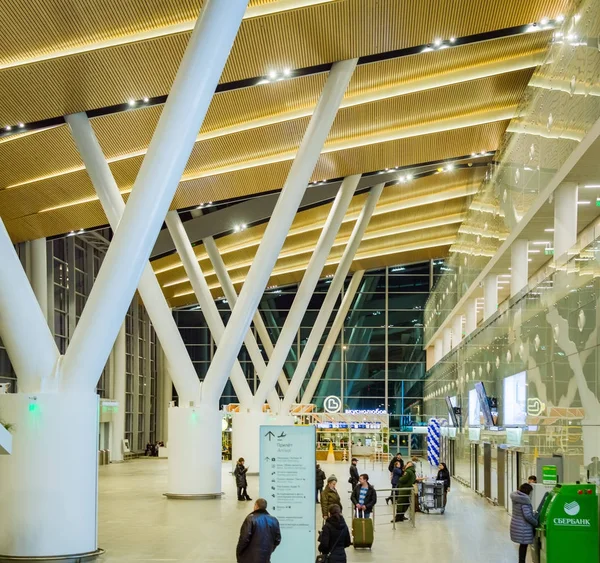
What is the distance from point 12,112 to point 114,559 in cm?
1104

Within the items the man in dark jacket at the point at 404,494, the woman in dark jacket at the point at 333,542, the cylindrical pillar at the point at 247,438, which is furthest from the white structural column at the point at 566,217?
the cylindrical pillar at the point at 247,438

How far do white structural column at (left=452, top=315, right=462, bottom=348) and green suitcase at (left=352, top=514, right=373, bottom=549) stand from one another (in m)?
28.2

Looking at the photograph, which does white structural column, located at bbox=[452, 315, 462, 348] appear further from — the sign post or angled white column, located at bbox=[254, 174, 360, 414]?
the sign post

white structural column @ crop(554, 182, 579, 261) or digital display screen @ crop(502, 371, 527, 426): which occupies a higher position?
white structural column @ crop(554, 182, 579, 261)

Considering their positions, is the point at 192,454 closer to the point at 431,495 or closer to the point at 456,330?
the point at 431,495

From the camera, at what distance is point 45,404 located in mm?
14750

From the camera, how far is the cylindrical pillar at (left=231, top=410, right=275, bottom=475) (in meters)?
38.2

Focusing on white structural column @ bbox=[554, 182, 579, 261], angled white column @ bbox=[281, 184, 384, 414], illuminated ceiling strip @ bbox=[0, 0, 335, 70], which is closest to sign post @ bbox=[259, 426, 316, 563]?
white structural column @ bbox=[554, 182, 579, 261]

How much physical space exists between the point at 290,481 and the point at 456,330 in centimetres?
3510

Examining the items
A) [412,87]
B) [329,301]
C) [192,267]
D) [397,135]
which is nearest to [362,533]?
[412,87]

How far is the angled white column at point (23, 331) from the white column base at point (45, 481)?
14.4 inches

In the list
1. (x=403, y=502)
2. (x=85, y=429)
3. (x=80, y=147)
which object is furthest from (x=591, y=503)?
(x=80, y=147)

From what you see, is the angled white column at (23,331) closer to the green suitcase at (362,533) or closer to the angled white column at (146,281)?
the green suitcase at (362,533)

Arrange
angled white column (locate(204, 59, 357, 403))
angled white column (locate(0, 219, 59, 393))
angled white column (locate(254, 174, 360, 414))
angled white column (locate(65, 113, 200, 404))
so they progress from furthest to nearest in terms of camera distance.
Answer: angled white column (locate(254, 174, 360, 414)), angled white column (locate(204, 59, 357, 403)), angled white column (locate(65, 113, 200, 404)), angled white column (locate(0, 219, 59, 393))
